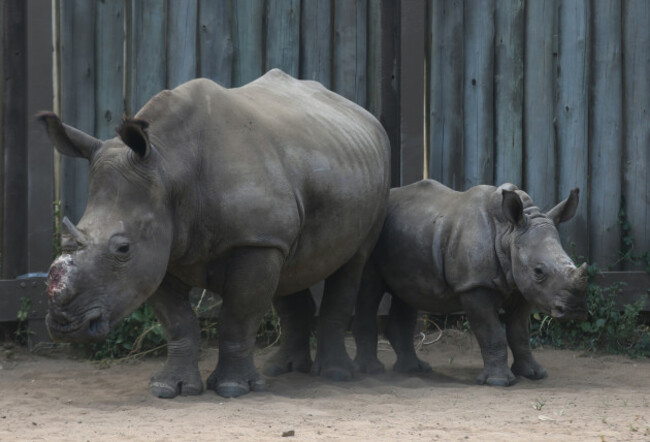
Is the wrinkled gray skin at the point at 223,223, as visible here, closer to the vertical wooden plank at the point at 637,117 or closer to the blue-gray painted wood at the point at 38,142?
the blue-gray painted wood at the point at 38,142

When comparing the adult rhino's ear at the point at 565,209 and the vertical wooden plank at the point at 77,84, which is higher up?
the vertical wooden plank at the point at 77,84

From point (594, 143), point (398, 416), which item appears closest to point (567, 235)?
point (594, 143)

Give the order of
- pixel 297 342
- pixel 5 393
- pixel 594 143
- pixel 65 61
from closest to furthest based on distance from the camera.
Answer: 1. pixel 5 393
2. pixel 297 342
3. pixel 65 61
4. pixel 594 143

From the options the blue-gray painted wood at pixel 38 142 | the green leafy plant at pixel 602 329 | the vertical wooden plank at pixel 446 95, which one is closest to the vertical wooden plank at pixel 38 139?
the blue-gray painted wood at pixel 38 142

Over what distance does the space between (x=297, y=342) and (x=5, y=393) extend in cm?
190

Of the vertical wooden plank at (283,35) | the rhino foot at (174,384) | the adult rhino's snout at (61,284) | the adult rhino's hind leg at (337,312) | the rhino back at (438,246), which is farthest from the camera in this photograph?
the vertical wooden plank at (283,35)

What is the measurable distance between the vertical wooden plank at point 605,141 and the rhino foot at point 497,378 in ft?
6.39

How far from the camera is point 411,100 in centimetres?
798

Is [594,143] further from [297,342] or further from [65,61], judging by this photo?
[65,61]

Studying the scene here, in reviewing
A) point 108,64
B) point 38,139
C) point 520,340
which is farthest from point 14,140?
point 520,340

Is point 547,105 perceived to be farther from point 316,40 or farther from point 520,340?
point 520,340

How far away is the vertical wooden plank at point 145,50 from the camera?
7.69 m

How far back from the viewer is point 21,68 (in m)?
7.61

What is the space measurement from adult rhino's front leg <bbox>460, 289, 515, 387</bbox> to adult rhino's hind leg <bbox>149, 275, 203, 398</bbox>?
5.65 feet
